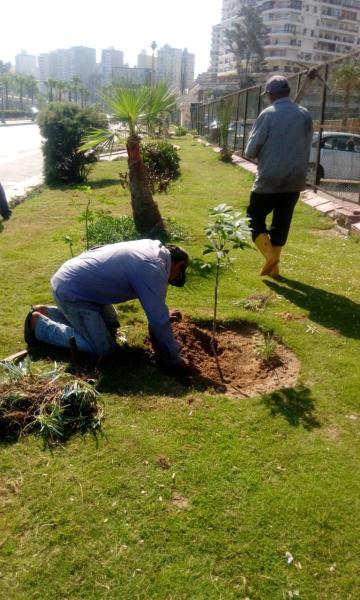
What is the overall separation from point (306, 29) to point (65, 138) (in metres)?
99.5

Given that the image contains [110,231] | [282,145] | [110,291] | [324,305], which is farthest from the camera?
[110,231]

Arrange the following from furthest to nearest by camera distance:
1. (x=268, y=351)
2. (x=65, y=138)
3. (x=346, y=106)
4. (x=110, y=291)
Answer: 1. (x=65, y=138)
2. (x=346, y=106)
3. (x=268, y=351)
4. (x=110, y=291)

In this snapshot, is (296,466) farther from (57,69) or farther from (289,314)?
(57,69)

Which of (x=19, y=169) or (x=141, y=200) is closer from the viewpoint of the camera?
(x=141, y=200)

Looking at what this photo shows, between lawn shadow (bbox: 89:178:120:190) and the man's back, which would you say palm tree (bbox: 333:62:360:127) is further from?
the man's back

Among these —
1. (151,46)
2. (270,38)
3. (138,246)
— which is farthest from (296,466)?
(270,38)

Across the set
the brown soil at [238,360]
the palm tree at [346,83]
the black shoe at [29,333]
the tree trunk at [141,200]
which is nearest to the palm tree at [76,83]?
the palm tree at [346,83]

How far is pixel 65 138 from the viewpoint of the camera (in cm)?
1316

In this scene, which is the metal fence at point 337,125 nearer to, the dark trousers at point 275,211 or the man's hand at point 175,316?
the dark trousers at point 275,211

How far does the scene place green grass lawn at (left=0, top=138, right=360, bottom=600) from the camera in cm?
223

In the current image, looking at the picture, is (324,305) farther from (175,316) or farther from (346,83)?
(346,83)

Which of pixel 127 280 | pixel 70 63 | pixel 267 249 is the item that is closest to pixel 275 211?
pixel 267 249

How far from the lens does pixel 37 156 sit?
22.3 meters

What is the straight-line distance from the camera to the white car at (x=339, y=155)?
36.5 ft
